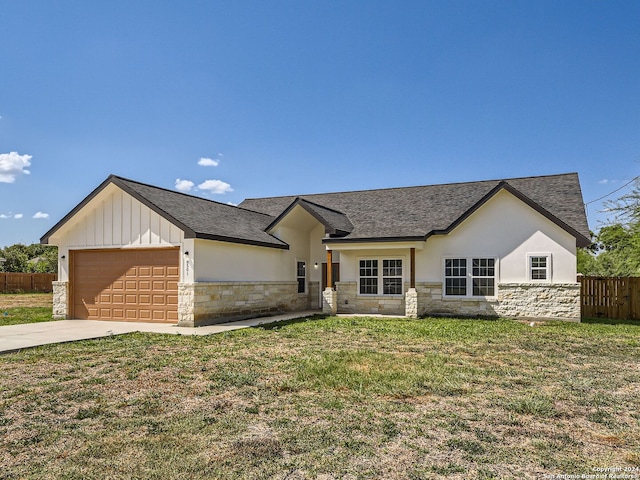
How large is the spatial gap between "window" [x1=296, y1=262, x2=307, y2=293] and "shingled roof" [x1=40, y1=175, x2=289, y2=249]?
6.82 feet

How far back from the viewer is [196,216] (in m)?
16.1

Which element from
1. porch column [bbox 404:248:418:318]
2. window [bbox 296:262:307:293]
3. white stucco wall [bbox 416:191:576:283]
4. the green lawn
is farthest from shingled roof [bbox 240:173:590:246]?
the green lawn

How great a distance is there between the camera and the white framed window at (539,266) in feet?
53.8

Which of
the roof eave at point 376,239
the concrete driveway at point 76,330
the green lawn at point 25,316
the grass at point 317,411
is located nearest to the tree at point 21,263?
the green lawn at point 25,316

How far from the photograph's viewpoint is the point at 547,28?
1378cm

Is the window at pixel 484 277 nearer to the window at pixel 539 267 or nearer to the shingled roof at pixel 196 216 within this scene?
the window at pixel 539 267

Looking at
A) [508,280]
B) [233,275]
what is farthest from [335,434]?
[508,280]

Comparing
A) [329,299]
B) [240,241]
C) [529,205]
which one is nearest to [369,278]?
[329,299]

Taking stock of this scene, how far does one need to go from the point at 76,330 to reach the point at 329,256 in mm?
9723

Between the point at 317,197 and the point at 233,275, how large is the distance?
9.28 meters

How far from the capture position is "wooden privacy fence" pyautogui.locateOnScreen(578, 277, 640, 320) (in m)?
16.8

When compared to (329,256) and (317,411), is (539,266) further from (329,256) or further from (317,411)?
(317,411)

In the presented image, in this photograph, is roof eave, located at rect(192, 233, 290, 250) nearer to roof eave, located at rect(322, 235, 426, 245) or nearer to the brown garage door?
the brown garage door

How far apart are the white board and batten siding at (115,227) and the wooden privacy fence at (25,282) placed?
2342 centimetres
